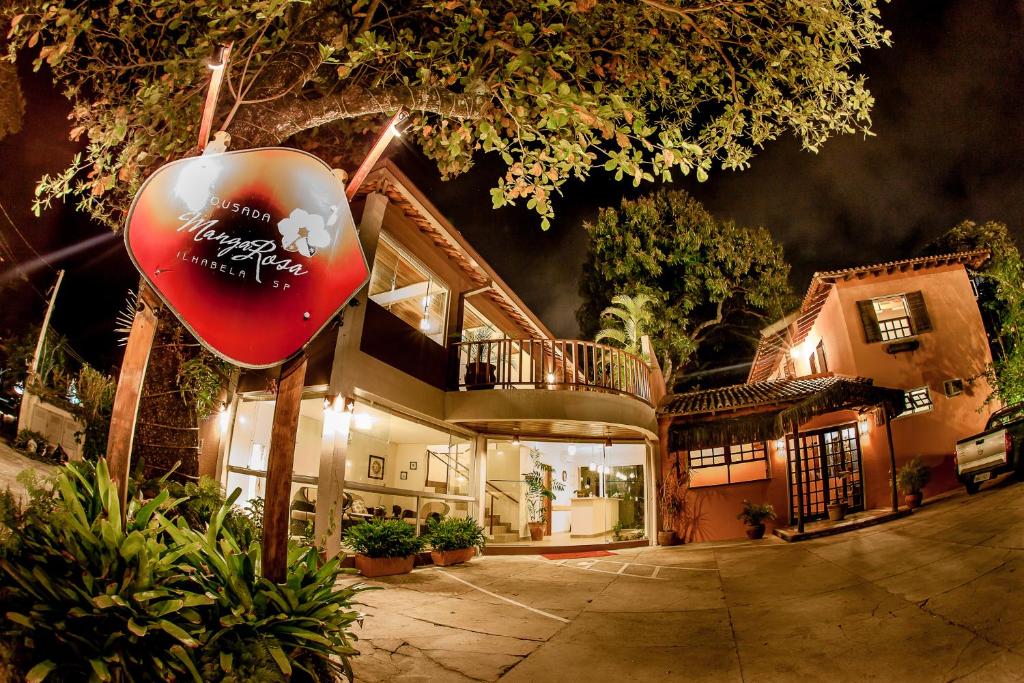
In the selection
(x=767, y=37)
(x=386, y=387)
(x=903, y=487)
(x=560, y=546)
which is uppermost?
(x=767, y=37)

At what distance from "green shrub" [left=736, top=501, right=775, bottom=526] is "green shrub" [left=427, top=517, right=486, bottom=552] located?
6.77 meters

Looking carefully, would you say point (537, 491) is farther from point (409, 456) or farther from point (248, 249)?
point (248, 249)

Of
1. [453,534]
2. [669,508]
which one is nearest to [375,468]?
[453,534]

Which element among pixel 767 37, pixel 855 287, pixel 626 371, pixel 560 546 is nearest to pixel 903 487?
pixel 855 287

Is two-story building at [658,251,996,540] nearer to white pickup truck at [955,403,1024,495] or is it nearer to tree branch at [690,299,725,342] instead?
white pickup truck at [955,403,1024,495]

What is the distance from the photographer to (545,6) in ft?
14.4

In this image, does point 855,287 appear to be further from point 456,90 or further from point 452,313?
point 456,90

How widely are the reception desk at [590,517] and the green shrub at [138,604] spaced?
1224 centimetres

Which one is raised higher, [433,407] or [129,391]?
[433,407]

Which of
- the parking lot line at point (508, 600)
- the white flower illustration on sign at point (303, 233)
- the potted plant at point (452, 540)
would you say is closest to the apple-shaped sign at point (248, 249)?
the white flower illustration on sign at point (303, 233)

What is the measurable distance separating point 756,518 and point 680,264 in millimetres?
13174

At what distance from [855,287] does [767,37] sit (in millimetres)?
11094

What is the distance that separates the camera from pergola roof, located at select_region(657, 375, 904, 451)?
10.4 meters

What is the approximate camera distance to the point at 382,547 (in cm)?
762
